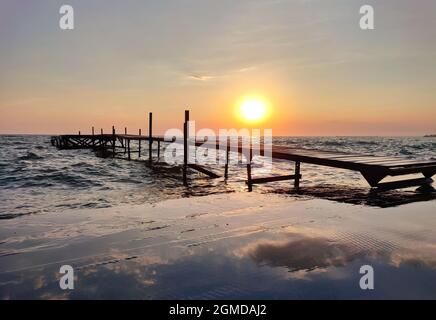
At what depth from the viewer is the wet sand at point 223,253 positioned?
462 cm

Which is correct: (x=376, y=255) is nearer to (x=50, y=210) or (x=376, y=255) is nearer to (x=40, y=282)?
(x=40, y=282)

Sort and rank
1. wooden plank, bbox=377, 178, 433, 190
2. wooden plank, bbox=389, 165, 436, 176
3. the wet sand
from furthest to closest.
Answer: wooden plank, bbox=377, 178, 433, 190 → wooden plank, bbox=389, 165, 436, 176 → the wet sand

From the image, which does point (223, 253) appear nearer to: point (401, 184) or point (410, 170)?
point (410, 170)

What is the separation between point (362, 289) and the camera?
4.57 metres

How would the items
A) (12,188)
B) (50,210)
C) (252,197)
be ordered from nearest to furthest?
(50,210) < (252,197) < (12,188)

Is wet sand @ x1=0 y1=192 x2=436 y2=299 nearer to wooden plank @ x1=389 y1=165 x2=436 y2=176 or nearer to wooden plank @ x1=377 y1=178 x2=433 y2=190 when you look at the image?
wooden plank @ x1=389 y1=165 x2=436 y2=176

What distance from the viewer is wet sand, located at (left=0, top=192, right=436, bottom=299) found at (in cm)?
462

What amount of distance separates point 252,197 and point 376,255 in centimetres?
685

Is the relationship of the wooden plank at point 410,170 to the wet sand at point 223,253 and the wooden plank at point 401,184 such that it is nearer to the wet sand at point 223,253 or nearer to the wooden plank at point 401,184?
the wooden plank at point 401,184

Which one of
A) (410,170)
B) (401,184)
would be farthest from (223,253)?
(401,184)

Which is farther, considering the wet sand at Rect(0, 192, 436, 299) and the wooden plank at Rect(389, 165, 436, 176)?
the wooden plank at Rect(389, 165, 436, 176)

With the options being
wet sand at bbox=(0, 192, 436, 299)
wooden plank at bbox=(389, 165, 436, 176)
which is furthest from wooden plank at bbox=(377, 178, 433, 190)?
wet sand at bbox=(0, 192, 436, 299)

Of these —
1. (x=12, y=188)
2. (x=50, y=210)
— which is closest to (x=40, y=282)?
(x=50, y=210)

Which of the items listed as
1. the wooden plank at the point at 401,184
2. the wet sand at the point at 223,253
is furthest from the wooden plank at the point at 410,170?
the wet sand at the point at 223,253
